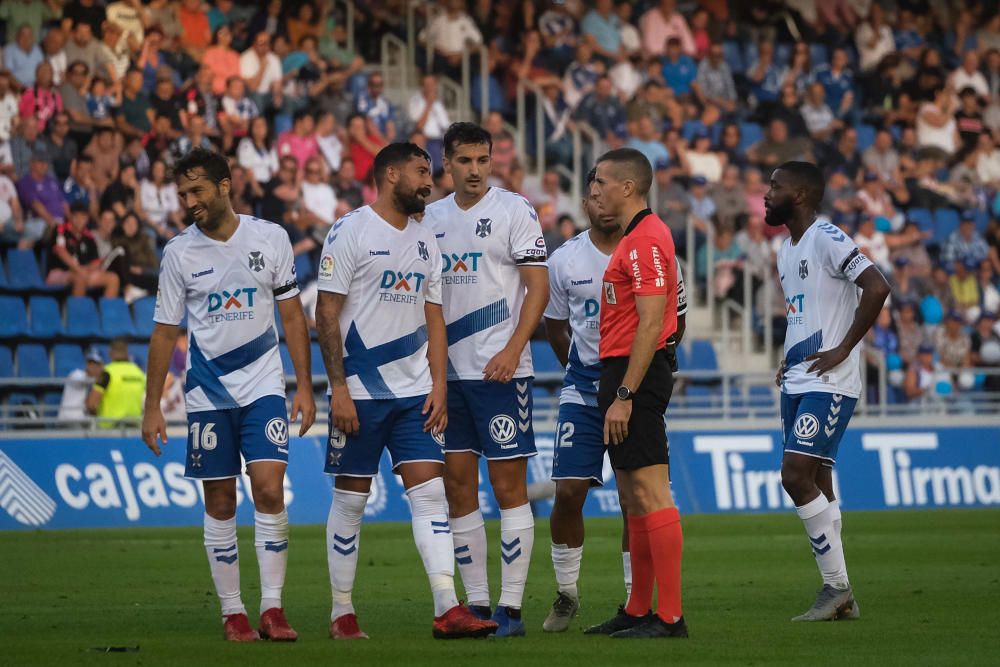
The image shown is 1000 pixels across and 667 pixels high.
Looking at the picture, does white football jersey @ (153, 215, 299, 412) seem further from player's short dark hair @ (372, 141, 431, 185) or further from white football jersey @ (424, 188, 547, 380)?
white football jersey @ (424, 188, 547, 380)

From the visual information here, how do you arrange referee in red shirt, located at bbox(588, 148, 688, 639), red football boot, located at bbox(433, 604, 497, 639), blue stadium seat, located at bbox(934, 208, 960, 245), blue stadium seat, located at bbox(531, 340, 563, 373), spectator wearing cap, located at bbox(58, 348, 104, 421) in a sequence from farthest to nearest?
blue stadium seat, located at bbox(934, 208, 960, 245) → blue stadium seat, located at bbox(531, 340, 563, 373) → spectator wearing cap, located at bbox(58, 348, 104, 421) → red football boot, located at bbox(433, 604, 497, 639) → referee in red shirt, located at bbox(588, 148, 688, 639)

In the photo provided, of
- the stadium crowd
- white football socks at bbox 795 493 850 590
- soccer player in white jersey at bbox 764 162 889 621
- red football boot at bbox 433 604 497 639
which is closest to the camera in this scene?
red football boot at bbox 433 604 497 639

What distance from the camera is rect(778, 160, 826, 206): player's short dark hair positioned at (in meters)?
10.9

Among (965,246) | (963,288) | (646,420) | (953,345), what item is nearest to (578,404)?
(646,420)

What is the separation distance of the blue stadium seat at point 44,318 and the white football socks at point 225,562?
1223cm

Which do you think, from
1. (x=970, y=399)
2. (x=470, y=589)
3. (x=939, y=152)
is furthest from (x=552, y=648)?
(x=939, y=152)

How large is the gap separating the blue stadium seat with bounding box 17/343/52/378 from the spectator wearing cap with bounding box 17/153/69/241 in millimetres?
1478

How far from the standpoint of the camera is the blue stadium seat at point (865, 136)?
29.6 meters

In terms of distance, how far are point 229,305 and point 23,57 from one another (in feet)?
48.2

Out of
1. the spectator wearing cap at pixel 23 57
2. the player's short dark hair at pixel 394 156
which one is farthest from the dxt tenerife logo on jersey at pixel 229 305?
the spectator wearing cap at pixel 23 57

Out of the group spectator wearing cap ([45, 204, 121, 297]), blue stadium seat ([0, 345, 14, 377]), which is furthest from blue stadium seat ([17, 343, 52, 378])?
spectator wearing cap ([45, 204, 121, 297])

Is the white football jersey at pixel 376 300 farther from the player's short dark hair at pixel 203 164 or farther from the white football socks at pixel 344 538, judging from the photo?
the player's short dark hair at pixel 203 164

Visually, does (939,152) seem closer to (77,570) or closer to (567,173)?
(567,173)

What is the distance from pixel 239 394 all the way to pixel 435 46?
18.4m
